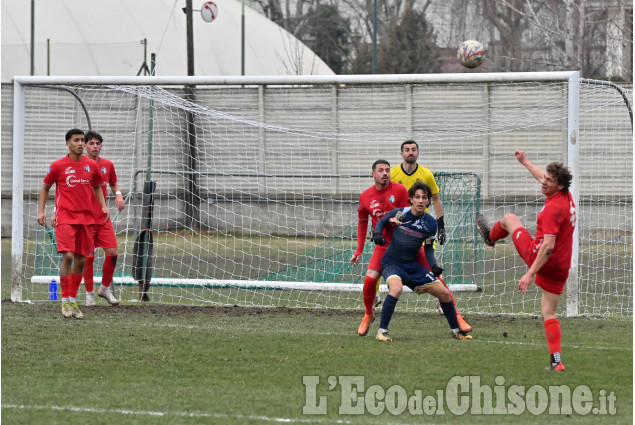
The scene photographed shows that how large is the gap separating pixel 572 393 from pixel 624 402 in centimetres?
38

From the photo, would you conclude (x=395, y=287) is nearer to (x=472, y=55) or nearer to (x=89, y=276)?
(x=89, y=276)

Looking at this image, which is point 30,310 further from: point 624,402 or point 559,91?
point 559,91

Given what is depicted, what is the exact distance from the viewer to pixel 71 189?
1145cm

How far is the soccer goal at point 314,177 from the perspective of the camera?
1313cm

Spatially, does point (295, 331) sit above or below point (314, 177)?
below

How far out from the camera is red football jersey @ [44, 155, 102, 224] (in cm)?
1142

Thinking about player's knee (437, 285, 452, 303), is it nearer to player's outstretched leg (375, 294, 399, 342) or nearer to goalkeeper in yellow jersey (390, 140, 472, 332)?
player's outstretched leg (375, 294, 399, 342)

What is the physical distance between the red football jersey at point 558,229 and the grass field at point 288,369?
771 mm

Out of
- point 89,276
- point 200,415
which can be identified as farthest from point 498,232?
point 89,276

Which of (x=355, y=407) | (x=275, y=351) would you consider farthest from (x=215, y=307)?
(x=355, y=407)

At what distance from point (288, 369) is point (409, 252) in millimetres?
2067

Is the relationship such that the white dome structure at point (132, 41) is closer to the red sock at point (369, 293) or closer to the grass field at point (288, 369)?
Result: the grass field at point (288, 369)

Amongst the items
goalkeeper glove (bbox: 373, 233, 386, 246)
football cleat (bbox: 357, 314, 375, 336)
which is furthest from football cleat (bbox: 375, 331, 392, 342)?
goalkeeper glove (bbox: 373, 233, 386, 246)

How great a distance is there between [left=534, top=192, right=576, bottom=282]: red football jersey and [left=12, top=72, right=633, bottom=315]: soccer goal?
3.34 metres
